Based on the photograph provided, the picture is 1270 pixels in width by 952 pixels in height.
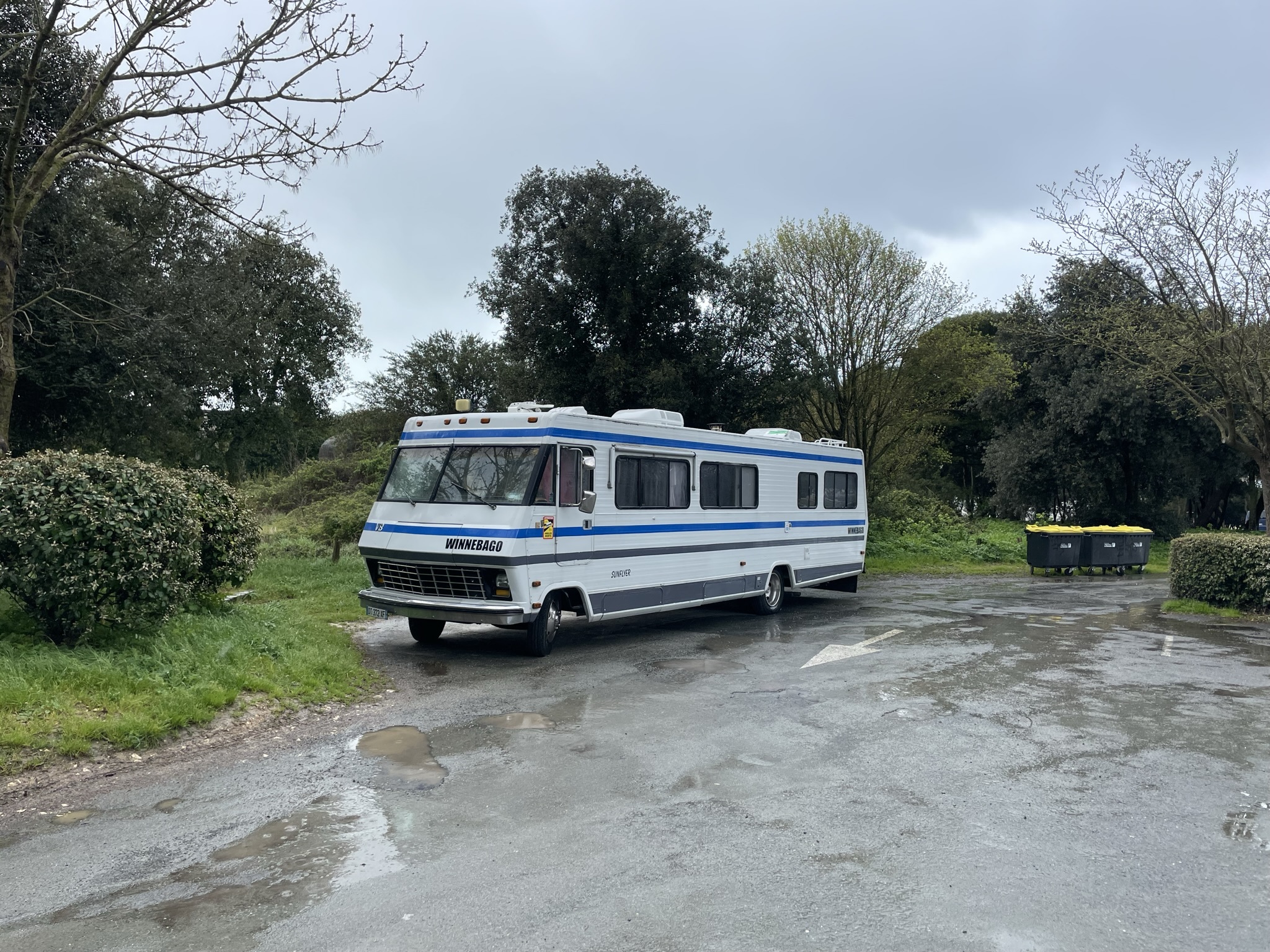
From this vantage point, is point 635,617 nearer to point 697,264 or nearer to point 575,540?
point 575,540

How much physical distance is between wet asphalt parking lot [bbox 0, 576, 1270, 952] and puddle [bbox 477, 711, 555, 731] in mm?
→ 54

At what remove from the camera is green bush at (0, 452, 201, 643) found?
24.0 feet

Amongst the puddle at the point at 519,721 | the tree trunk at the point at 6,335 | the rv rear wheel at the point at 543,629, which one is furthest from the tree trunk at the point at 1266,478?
the tree trunk at the point at 6,335

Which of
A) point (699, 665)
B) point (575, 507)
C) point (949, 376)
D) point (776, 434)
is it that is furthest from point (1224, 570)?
point (575, 507)

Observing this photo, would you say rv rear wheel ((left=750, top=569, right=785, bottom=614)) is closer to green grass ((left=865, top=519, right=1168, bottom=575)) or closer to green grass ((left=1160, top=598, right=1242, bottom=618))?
green grass ((left=1160, top=598, right=1242, bottom=618))

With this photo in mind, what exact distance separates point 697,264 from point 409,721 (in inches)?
582

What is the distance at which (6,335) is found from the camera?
9.71 metres

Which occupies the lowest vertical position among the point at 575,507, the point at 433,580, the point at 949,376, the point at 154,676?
the point at 154,676

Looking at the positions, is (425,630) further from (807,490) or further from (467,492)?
(807,490)

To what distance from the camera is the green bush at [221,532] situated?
9.40 m

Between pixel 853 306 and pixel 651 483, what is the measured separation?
40.6 feet

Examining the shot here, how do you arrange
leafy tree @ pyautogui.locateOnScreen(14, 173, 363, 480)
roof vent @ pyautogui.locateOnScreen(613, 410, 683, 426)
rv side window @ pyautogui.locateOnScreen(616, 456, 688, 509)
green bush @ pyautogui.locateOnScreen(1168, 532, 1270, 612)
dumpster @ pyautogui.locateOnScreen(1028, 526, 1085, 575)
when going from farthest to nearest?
1. dumpster @ pyautogui.locateOnScreen(1028, 526, 1085, 575)
2. green bush @ pyautogui.locateOnScreen(1168, 532, 1270, 612)
3. leafy tree @ pyautogui.locateOnScreen(14, 173, 363, 480)
4. roof vent @ pyautogui.locateOnScreen(613, 410, 683, 426)
5. rv side window @ pyautogui.locateOnScreen(616, 456, 688, 509)

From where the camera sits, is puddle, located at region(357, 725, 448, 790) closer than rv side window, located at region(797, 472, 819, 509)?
Yes

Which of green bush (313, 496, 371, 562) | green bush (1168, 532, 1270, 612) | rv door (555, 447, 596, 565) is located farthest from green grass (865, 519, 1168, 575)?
rv door (555, 447, 596, 565)
